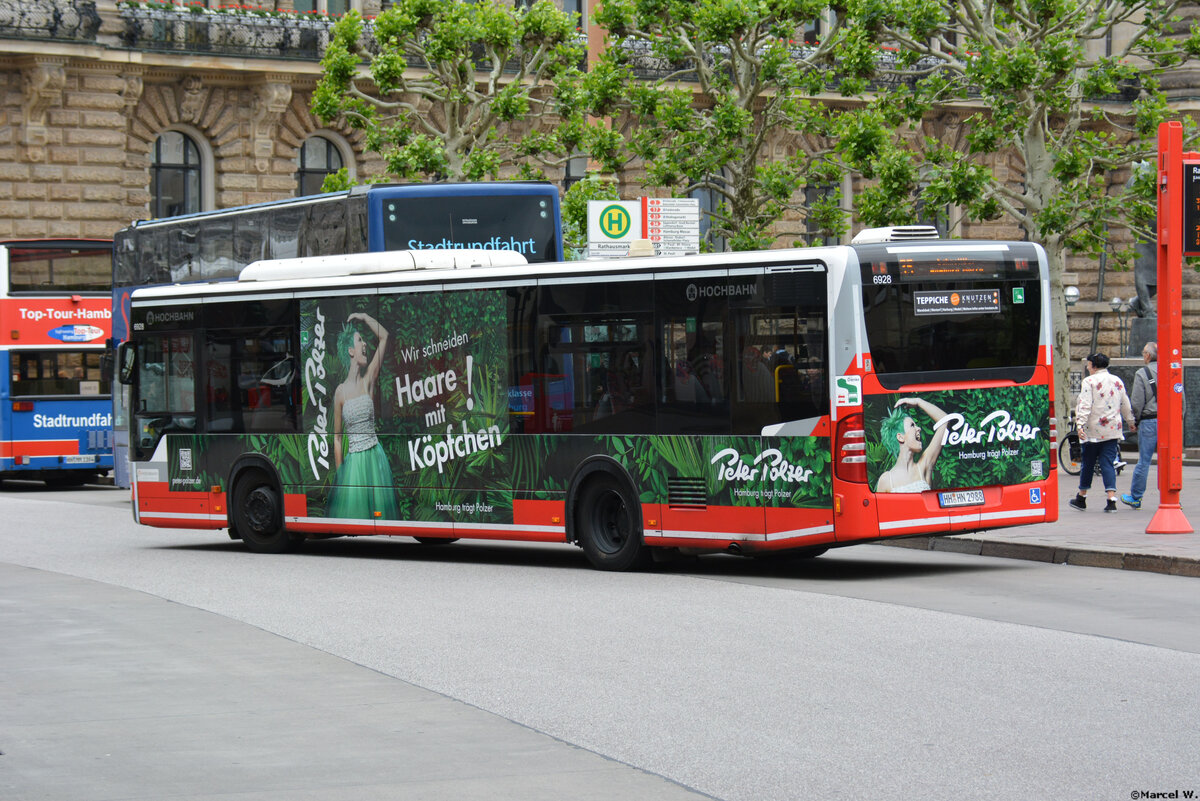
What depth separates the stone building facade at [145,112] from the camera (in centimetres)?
3541

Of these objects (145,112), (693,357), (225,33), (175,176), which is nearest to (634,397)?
(693,357)

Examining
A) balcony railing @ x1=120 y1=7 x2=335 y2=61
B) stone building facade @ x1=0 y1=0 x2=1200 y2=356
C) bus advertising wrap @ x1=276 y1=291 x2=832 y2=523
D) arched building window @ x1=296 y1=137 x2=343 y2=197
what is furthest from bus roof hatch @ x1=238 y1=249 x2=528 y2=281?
arched building window @ x1=296 y1=137 x2=343 y2=197

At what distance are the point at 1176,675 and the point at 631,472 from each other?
6.60m

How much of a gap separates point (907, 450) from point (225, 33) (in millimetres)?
27126

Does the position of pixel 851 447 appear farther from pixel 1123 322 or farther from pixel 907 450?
pixel 1123 322

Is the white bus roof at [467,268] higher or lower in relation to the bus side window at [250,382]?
higher

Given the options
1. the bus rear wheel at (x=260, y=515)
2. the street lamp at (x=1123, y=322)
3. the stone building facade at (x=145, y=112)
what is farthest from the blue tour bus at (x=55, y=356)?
the street lamp at (x=1123, y=322)

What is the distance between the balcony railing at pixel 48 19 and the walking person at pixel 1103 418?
23635mm

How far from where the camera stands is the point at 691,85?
1651 inches

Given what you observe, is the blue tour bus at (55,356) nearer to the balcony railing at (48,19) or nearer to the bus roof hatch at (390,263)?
the balcony railing at (48,19)

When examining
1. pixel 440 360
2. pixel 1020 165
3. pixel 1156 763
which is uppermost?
pixel 1020 165

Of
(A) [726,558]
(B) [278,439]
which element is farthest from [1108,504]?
(B) [278,439]

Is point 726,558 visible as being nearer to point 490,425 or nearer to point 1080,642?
point 490,425

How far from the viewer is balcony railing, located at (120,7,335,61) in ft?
121
